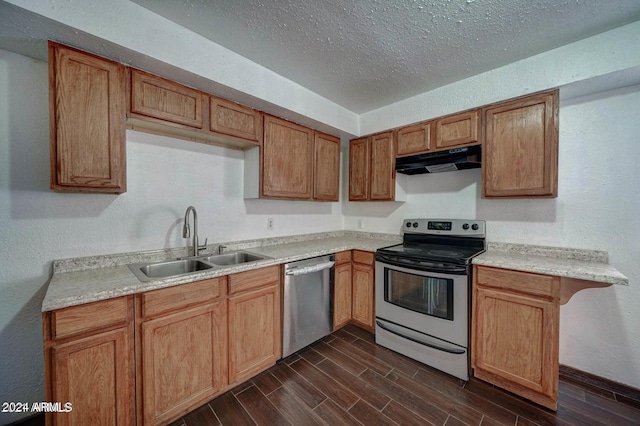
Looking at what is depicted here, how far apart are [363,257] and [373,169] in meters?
1.07

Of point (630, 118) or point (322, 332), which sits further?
point (322, 332)

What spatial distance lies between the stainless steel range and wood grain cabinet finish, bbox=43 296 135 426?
78.4 inches

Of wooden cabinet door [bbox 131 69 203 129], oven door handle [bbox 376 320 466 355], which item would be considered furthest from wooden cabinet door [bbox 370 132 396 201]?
wooden cabinet door [bbox 131 69 203 129]

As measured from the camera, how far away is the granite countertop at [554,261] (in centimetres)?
156

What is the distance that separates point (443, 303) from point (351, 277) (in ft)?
3.25

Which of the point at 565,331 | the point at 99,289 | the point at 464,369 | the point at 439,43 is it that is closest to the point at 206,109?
the point at 99,289

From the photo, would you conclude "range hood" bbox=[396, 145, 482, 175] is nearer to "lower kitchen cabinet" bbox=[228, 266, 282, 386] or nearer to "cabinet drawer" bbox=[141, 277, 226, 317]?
"lower kitchen cabinet" bbox=[228, 266, 282, 386]

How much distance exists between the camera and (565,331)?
2045mm

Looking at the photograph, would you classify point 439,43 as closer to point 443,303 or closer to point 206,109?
point 206,109

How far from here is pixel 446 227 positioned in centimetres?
259

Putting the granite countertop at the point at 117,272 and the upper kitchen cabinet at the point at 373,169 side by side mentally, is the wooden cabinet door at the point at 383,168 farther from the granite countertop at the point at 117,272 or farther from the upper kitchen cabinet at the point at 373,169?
the granite countertop at the point at 117,272

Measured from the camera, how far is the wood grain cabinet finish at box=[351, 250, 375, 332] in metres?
2.62

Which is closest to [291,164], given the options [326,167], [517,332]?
[326,167]

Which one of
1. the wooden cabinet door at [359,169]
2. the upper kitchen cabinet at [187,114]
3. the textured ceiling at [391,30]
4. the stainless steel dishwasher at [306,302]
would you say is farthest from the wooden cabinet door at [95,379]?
the wooden cabinet door at [359,169]
